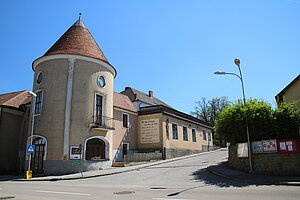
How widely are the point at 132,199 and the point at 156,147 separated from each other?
19905 mm

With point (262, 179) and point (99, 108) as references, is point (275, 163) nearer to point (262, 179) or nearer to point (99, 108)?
point (262, 179)

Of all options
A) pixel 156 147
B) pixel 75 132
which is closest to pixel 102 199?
pixel 75 132

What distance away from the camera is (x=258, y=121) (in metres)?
15.1

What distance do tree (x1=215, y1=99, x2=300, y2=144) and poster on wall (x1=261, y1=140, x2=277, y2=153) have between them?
2.08 feet

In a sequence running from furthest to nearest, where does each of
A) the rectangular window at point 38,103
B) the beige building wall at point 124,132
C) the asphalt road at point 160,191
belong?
the beige building wall at point 124,132 → the rectangular window at point 38,103 → the asphalt road at point 160,191

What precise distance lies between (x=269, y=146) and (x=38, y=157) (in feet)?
60.4

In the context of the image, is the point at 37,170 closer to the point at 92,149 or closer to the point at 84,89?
the point at 92,149

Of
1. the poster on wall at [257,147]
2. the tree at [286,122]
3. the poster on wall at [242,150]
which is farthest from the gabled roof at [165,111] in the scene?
the tree at [286,122]

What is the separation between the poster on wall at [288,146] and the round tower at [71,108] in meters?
14.5

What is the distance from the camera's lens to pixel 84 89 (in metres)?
22.0

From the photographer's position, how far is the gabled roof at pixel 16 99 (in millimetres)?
25402

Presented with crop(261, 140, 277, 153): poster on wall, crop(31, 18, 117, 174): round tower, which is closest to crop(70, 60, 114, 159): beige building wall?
crop(31, 18, 117, 174): round tower

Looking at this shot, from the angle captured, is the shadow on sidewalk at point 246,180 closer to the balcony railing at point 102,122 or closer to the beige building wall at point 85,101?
the balcony railing at point 102,122

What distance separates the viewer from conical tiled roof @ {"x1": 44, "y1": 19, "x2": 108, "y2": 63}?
2254 cm
